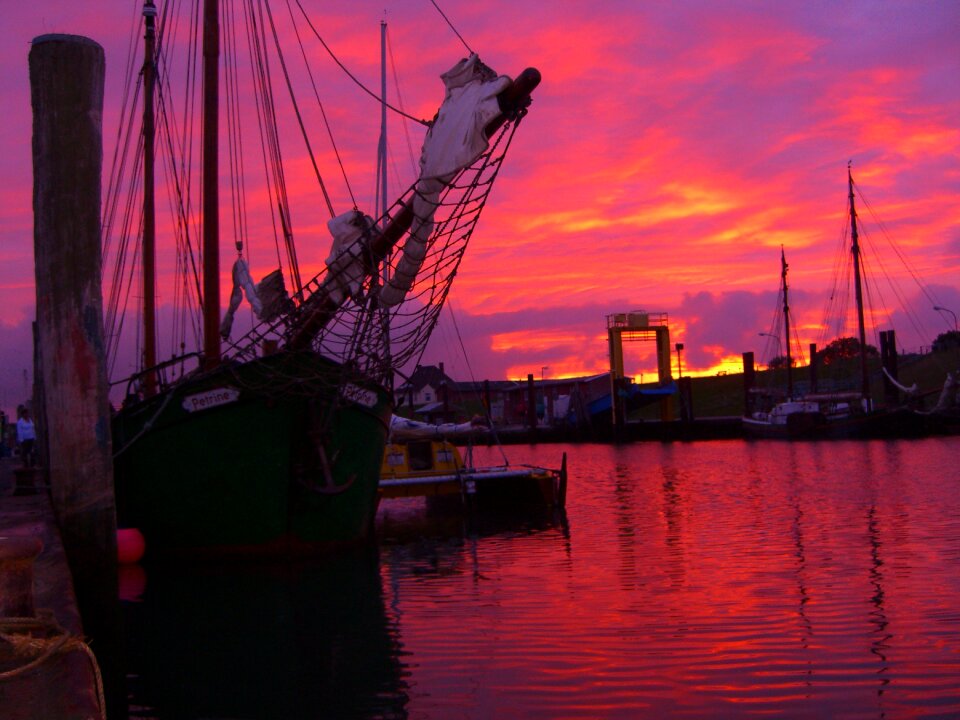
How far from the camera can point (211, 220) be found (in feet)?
51.3

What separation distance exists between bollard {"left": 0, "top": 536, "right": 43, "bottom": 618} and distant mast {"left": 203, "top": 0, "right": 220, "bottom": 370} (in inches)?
416

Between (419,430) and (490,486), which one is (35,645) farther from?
(419,430)

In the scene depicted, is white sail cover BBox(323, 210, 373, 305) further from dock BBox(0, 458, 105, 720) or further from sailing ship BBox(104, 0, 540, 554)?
dock BBox(0, 458, 105, 720)

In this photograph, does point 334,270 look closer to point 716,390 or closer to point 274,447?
point 274,447

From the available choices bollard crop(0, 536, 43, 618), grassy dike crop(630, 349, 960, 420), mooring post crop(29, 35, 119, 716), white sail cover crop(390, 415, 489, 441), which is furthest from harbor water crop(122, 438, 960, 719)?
grassy dike crop(630, 349, 960, 420)

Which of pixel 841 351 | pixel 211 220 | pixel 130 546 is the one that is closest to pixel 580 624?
pixel 130 546

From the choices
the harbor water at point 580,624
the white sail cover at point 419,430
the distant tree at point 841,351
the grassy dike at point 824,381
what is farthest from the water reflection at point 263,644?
the distant tree at point 841,351

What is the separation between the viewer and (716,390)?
12106cm

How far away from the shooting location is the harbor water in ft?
26.0

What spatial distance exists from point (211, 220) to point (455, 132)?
4.85 metres

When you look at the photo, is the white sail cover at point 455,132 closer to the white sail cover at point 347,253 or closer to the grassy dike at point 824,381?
the white sail cover at point 347,253

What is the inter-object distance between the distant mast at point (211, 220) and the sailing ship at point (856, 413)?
161 ft

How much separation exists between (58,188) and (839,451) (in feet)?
144

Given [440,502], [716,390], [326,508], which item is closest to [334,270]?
[326,508]
